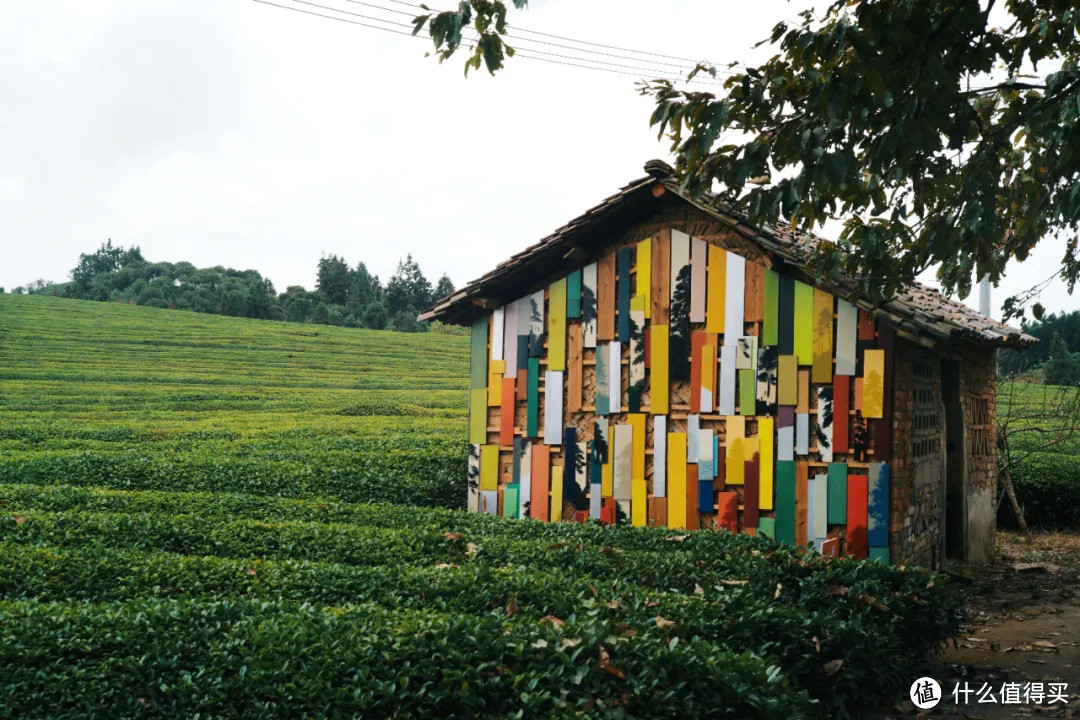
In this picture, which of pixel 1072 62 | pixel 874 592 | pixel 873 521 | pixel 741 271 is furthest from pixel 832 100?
pixel 873 521

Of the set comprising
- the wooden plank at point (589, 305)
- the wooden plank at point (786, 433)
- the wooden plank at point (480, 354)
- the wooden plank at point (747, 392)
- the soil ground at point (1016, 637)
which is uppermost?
the wooden plank at point (589, 305)

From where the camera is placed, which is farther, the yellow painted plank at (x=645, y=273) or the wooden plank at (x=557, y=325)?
the wooden plank at (x=557, y=325)

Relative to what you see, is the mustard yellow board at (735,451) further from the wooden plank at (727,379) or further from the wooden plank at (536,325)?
the wooden plank at (536,325)

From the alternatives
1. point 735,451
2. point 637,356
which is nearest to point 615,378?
point 637,356

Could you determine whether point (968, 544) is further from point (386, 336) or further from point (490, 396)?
point (386, 336)

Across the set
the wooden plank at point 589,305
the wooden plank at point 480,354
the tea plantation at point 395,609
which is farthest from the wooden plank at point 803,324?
the wooden plank at point 480,354

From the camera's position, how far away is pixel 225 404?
28875 mm

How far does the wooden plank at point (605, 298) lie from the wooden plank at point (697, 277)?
994 millimetres

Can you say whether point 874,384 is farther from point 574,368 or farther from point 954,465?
point 954,465

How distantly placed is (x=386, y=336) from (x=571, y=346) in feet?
135

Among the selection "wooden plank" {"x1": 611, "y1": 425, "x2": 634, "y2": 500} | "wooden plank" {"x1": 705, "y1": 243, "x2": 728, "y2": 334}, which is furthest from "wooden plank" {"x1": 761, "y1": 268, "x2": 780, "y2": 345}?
"wooden plank" {"x1": 611, "y1": 425, "x2": 634, "y2": 500}

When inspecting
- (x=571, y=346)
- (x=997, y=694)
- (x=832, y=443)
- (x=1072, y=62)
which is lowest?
(x=997, y=694)

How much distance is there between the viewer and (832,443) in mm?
10344

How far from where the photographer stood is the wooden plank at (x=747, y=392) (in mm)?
10719
